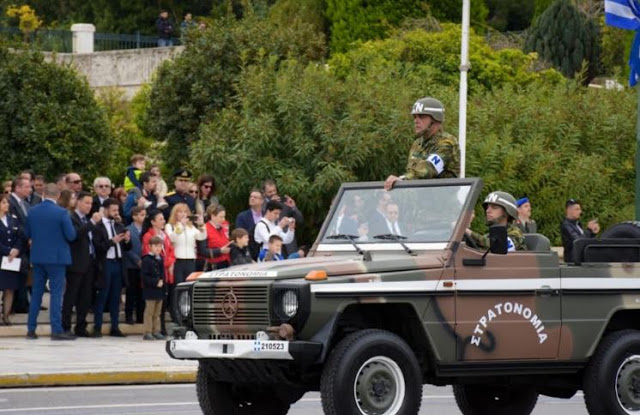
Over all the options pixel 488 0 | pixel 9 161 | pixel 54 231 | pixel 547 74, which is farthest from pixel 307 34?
pixel 488 0

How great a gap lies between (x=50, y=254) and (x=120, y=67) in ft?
94.4

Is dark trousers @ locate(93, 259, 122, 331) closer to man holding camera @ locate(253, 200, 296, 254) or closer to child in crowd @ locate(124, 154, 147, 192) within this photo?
man holding camera @ locate(253, 200, 296, 254)

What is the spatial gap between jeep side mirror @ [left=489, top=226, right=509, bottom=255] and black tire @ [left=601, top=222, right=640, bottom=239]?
1893mm

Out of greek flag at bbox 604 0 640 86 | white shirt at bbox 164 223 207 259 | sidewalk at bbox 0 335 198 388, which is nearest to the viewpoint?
sidewalk at bbox 0 335 198 388

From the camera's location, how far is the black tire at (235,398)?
513 inches

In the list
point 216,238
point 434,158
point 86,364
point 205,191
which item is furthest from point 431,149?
point 205,191

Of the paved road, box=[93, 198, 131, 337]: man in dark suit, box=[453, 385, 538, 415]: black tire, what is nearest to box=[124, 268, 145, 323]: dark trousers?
box=[93, 198, 131, 337]: man in dark suit

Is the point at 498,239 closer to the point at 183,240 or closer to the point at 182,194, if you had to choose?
the point at 183,240

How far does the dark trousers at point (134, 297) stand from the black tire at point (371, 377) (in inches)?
423

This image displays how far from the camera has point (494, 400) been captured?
14516mm

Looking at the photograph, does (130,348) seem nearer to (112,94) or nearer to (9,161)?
(9,161)

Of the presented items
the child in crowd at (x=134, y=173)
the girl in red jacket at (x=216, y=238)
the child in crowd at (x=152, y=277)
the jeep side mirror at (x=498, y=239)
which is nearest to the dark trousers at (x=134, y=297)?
the child in crowd at (x=152, y=277)

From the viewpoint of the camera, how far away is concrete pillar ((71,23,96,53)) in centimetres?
5125

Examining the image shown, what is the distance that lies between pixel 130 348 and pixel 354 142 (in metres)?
7.43
